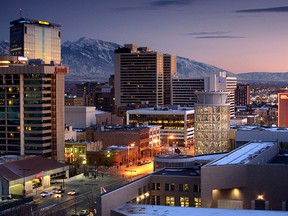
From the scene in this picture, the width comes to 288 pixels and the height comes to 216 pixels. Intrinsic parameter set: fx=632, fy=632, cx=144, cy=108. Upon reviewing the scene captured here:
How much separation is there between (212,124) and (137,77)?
99.8 m

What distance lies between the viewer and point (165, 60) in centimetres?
19550

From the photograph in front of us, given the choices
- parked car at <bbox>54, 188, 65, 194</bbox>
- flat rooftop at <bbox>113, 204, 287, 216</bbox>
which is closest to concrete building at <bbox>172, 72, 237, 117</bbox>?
parked car at <bbox>54, 188, 65, 194</bbox>

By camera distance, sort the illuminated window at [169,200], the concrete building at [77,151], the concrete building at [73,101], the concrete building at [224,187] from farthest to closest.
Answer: the concrete building at [73,101] < the concrete building at [77,151] < the illuminated window at [169,200] < the concrete building at [224,187]

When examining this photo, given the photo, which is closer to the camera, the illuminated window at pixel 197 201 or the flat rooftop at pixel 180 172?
the illuminated window at pixel 197 201

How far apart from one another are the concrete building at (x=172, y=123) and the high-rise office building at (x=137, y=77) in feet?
188

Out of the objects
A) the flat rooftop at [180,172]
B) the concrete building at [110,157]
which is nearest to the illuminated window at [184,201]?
the flat rooftop at [180,172]

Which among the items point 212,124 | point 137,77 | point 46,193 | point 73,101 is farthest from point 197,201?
point 73,101

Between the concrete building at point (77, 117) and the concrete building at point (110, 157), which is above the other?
the concrete building at point (77, 117)

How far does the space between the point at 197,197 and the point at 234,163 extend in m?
4.29

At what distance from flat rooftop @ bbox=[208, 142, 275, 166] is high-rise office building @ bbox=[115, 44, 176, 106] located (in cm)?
11987

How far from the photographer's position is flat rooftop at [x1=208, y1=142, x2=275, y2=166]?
162 feet

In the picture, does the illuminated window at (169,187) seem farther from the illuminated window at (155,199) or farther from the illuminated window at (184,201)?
the illuminated window at (184,201)

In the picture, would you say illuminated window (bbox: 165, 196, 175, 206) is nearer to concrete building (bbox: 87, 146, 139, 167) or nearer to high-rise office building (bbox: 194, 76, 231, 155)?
high-rise office building (bbox: 194, 76, 231, 155)

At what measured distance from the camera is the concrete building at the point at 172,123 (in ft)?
399
